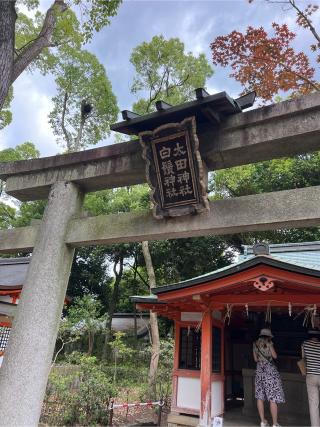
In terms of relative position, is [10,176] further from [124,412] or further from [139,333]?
[139,333]

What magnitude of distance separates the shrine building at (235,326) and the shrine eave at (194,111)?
287 cm

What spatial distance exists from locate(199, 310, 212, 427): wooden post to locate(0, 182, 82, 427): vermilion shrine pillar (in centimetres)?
359

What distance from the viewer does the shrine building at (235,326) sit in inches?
230

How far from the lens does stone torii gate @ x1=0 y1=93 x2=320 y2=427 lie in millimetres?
3402

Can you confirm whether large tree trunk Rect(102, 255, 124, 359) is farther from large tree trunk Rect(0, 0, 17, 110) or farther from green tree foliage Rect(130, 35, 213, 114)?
large tree trunk Rect(0, 0, 17, 110)

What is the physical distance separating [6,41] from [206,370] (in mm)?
6271

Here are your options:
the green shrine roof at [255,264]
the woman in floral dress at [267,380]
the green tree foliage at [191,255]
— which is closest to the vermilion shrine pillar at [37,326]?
the green shrine roof at [255,264]

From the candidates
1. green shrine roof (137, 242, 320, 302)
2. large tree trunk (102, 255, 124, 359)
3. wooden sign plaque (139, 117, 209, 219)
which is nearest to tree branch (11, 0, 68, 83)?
wooden sign plaque (139, 117, 209, 219)

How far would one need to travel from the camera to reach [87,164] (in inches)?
177

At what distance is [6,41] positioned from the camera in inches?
166

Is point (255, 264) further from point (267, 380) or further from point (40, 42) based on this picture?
point (40, 42)

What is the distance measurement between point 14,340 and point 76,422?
5.84 meters

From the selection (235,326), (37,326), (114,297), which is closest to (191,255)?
(114,297)

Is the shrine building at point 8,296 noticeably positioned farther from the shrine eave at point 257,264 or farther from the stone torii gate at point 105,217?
the stone torii gate at point 105,217
